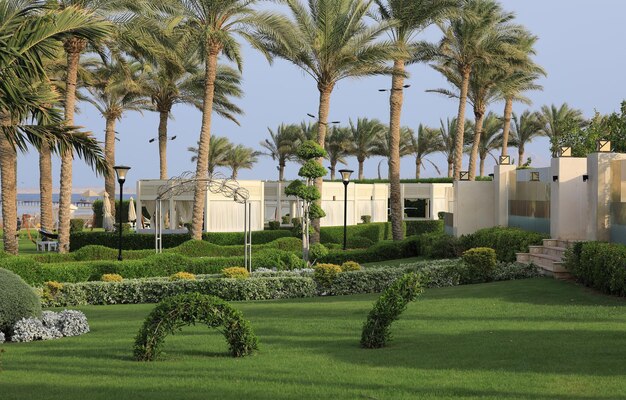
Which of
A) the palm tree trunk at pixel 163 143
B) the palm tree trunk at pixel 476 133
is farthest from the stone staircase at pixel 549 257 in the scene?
the palm tree trunk at pixel 163 143

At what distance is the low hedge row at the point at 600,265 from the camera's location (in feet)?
49.9

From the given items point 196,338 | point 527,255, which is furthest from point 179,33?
point 196,338

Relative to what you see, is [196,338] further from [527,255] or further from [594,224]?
[527,255]

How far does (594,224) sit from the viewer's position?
18.7 metres

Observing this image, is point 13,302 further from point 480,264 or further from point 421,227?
point 421,227

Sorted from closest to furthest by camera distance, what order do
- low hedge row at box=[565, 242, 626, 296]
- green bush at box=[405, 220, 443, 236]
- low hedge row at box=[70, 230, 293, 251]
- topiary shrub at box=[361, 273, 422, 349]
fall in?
topiary shrub at box=[361, 273, 422, 349] < low hedge row at box=[565, 242, 626, 296] < low hedge row at box=[70, 230, 293, 251] < green bush at box=[405, 220, 443, 236]

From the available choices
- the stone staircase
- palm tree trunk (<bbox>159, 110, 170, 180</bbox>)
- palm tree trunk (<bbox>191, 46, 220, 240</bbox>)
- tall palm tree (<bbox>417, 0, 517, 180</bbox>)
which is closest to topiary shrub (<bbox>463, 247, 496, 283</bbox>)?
the stone staircase

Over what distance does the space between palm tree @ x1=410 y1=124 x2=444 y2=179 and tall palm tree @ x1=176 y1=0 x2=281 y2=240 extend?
1411 inches

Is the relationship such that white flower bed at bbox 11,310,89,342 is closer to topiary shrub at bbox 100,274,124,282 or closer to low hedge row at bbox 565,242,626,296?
topiary shrub at bbox 100,274,124,282

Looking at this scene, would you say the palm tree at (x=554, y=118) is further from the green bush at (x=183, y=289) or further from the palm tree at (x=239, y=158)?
the green bush at (x=183, y=289)

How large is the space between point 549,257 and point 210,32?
1536cm

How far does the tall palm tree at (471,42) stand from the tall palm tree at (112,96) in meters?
13.9

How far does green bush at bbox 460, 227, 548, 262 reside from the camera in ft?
72.9

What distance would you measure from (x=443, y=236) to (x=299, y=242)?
215 inches
